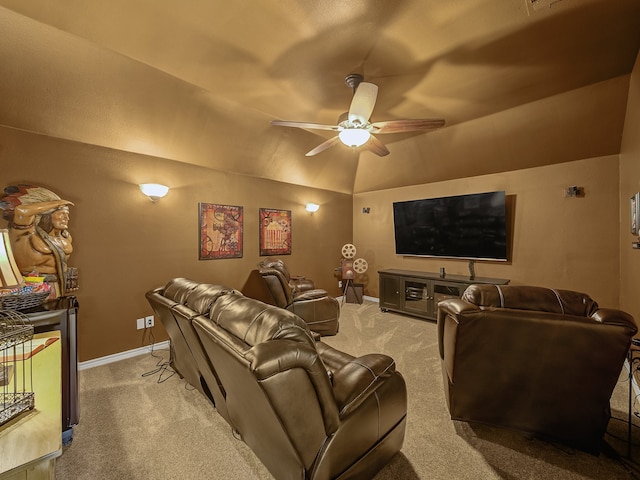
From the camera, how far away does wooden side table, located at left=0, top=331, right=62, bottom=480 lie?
79cm

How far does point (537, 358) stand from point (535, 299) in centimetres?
35

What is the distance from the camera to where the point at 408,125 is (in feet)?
8.91

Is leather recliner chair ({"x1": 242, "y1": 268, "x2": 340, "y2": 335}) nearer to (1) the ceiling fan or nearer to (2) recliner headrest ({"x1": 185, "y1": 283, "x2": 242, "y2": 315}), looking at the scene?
(2) recliner headrest ({"x1": 185, "y1": 283, "x2": 242, "y2": 315})

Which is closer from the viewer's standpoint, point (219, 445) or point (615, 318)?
point (615, 318)

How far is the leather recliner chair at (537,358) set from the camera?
161cm

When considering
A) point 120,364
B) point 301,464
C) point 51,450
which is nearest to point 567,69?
point 301,464

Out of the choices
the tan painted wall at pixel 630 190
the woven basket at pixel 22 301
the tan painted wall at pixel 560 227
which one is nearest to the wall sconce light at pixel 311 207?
the tan painted wall at pixel 560 227

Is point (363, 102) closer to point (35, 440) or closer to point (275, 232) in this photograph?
point (35, 440)

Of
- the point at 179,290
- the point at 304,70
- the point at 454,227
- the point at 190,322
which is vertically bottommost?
the point at 190,322

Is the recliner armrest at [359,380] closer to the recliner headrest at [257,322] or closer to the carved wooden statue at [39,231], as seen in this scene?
the recliner headrest at [257,322]

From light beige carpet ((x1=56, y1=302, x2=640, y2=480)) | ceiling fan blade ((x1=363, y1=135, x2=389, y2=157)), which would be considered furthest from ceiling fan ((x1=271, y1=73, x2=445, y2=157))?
light beige carpet ((x1=56, y1=302, x2=640, y2=480))


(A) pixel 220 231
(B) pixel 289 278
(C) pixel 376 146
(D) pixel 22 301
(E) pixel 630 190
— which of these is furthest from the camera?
(B) pixel 289 278

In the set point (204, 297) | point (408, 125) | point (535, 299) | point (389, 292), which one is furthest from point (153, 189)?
point (389, 292)

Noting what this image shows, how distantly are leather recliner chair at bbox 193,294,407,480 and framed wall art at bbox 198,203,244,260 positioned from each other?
2.57m
